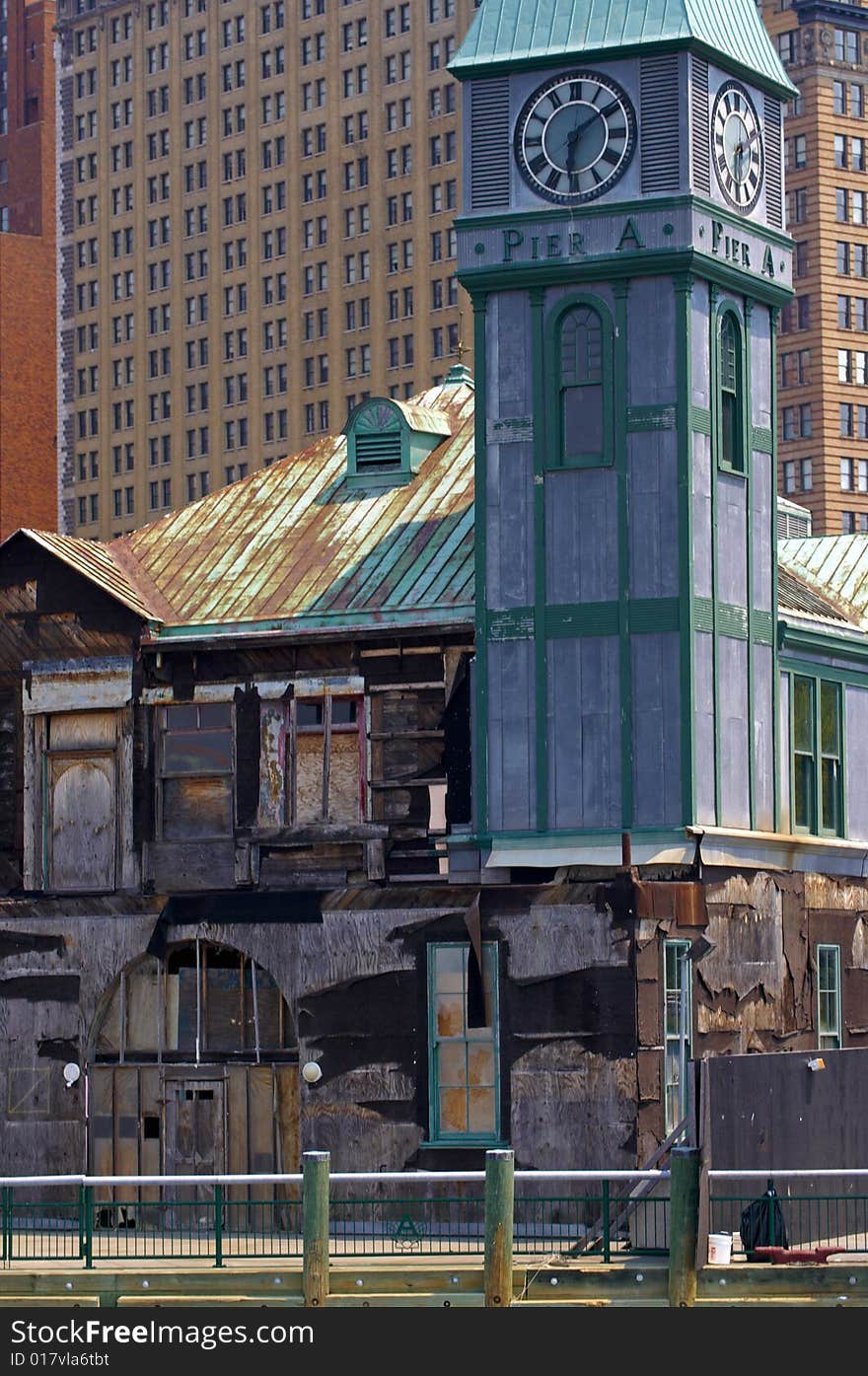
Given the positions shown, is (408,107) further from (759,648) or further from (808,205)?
(759,648)

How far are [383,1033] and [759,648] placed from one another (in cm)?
801

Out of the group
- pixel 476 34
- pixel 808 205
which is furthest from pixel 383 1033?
pixel 808 205

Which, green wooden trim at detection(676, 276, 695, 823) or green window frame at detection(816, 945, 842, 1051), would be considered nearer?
green wooden trim at detection(676, 276, 695, 823)

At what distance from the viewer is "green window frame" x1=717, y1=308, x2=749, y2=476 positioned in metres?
45.8

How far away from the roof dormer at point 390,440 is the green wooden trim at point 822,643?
23.3ft

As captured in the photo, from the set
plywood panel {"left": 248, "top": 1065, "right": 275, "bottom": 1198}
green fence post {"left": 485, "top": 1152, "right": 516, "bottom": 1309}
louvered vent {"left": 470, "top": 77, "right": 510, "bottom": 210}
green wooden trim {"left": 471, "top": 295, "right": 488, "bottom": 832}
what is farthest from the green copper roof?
green fence post {"left": 485, "top": 1152, "right": 516, "bottom": 1309}

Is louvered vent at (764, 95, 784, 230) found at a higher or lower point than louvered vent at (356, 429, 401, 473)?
higher

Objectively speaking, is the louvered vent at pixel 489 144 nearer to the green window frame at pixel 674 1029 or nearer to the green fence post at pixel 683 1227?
the green window frame at pixel 674 1029

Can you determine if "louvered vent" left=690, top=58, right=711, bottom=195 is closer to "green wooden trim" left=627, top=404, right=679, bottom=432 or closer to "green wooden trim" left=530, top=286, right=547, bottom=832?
"green wooden trim" left=530, top=286, right=547, bottom=832

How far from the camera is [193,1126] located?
4625 centimetres

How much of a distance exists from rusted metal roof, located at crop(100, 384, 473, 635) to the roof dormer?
12 centimetres
